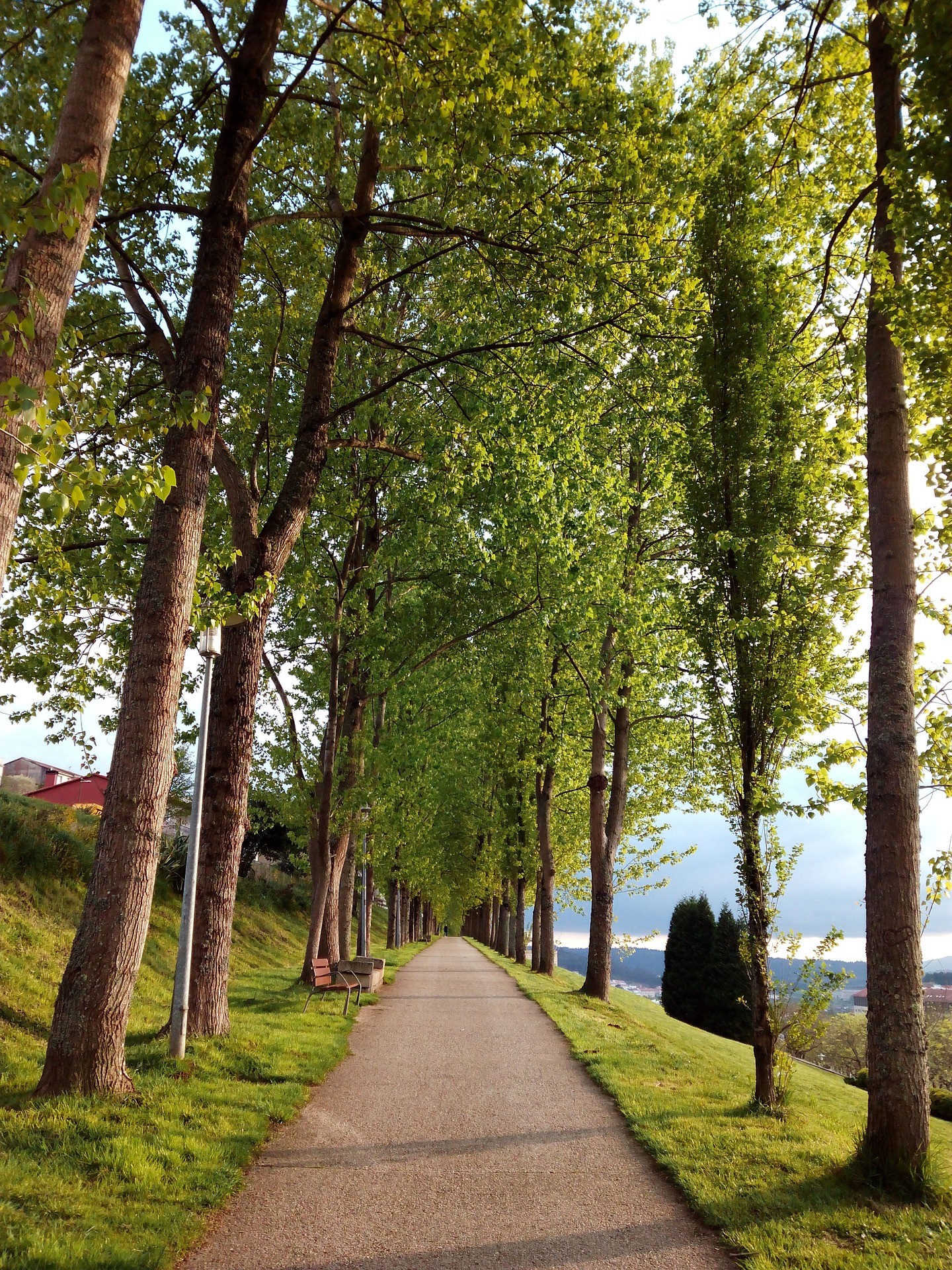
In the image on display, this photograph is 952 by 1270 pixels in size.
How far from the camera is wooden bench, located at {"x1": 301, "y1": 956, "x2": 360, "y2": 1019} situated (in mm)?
12508

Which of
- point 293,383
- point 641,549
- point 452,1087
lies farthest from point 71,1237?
point 641,549

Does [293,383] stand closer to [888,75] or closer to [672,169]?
[672,169]

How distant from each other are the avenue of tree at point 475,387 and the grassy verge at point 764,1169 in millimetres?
541

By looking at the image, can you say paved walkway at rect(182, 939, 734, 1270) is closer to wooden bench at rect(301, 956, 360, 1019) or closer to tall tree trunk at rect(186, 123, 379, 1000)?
wooden bench at rect(301, 956, 360, 1019)

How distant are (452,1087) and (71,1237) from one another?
204 inches

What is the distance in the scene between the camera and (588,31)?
8.72 m

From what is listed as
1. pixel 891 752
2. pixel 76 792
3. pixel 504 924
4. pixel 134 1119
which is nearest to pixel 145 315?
pixel 134 1119

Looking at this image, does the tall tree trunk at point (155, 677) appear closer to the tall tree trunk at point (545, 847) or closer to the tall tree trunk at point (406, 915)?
the tall tree trunk at point (545, 847)

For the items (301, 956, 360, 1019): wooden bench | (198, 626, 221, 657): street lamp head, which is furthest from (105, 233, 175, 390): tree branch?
(301, 956, 360, 1019): wooden bench

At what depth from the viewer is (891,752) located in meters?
6.50

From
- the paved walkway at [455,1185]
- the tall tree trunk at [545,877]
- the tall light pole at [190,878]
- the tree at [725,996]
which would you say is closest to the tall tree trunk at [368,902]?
the tall tree trunk at [545,877]

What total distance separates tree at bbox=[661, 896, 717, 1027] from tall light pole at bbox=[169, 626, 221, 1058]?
99.0ft

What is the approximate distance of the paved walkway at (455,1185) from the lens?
14.7ft

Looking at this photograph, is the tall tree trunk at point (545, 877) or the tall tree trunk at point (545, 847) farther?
the tall tree trunk at point (545, 877)
